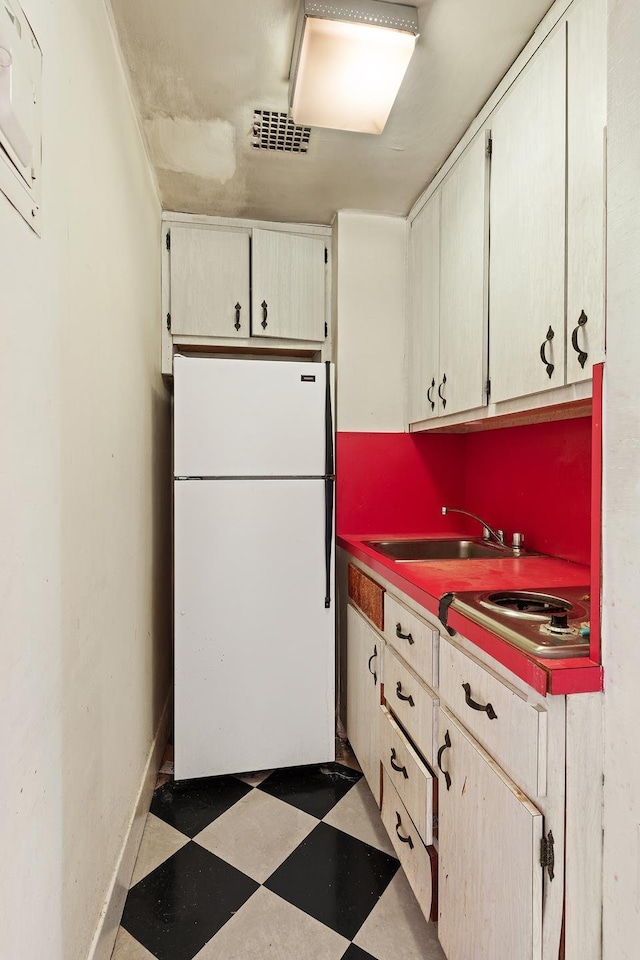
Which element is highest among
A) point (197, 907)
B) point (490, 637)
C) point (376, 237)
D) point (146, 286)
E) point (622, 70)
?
point (376, 237)

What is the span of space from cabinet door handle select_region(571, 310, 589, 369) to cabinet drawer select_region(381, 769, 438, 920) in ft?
4.13

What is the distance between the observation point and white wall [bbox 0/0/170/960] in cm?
78

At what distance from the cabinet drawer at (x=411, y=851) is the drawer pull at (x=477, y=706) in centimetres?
50

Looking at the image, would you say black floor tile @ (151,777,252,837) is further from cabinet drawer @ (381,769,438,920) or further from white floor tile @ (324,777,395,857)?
cabinet drawer @ (381,769,438,920)

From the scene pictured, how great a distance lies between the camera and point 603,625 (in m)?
0.84

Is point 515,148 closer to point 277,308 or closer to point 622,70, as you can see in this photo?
point 622,70

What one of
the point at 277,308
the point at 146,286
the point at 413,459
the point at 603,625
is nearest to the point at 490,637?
the point at 603,625

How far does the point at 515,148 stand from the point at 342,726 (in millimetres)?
2337

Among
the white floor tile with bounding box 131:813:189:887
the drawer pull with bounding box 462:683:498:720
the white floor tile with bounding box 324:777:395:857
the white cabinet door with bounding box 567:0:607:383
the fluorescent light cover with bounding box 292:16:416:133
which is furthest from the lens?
the white floor tile with bounding box 324:777:395:857

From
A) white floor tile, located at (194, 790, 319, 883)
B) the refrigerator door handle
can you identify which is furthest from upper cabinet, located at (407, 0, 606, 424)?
white floor tile, located at (194, 790, 319, 883)

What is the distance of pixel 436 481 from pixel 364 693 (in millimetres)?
1087

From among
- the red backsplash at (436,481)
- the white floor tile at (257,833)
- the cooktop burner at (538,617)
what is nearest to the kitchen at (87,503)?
the cooktop burner at (538,617)

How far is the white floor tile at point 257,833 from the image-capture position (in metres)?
1.64

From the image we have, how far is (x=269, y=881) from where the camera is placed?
1.56m
